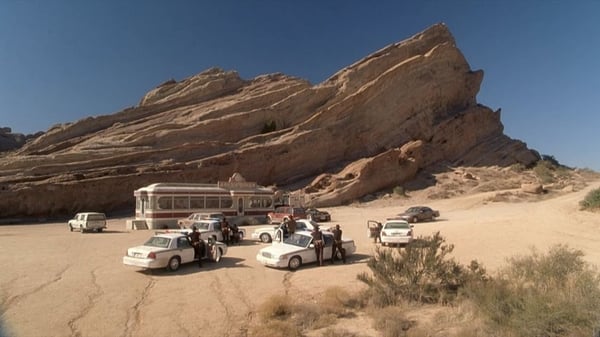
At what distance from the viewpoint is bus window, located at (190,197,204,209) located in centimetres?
3500

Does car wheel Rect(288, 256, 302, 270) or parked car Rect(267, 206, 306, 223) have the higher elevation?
parked car Rect(267, 206, 306, 223)

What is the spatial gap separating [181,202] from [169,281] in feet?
71.7

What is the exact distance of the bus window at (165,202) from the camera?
32750 millimetres

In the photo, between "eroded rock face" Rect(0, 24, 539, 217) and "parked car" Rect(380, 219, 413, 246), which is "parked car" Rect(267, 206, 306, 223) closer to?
"eroded rock face" Rect(0, 24, 539, 217)

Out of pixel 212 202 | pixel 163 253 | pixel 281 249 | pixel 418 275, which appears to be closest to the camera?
pixel 418 275

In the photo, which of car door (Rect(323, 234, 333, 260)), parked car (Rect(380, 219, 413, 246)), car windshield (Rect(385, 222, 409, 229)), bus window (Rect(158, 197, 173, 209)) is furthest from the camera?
bus window (Rect(158, 197, 173, 209))

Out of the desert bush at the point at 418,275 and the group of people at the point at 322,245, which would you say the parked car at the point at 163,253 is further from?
the desert bush at the point at 418,275

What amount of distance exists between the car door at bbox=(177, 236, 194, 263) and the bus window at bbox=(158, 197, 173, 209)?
1850cm

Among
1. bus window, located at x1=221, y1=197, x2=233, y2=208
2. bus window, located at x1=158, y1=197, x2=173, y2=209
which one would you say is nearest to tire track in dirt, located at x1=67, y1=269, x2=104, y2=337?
bus window, located at x1=158, y1=197, x2=173, y2=209

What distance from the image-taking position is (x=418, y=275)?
452 inches

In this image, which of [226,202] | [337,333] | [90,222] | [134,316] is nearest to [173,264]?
[134,316]

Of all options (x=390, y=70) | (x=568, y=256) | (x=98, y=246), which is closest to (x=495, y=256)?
(x=568, y=256)

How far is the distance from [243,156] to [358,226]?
24277 mm

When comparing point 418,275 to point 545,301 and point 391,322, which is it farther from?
point 545,301
